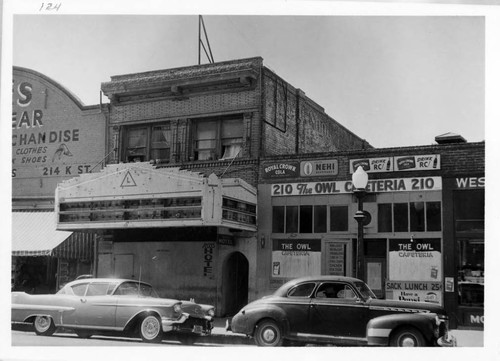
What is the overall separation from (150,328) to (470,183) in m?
7.90

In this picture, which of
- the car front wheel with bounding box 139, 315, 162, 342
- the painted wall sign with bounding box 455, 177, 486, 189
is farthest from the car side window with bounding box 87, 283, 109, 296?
the painted wall sign with bounding box 455, 177, 486, 189

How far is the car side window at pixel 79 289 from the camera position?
13039mm

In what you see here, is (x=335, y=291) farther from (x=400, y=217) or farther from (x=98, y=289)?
(x=98, y=289)

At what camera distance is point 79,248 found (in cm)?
1861

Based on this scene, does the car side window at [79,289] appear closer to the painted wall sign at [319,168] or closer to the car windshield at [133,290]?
the car windshield at [133,290]

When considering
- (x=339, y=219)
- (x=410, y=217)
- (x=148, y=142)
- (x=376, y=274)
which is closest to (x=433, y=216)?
(x=410, y=217)

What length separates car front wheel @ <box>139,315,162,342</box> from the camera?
12.2 metres

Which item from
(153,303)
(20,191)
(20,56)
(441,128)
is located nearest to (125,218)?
(20,191)

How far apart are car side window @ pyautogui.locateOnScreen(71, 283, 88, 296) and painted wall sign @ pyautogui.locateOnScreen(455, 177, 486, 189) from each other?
8642 mm

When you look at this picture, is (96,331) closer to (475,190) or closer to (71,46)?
(71,46)

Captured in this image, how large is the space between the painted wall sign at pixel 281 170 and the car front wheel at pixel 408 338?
262 inches

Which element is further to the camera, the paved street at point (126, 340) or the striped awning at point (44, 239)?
the striped awning at point (44, 239)

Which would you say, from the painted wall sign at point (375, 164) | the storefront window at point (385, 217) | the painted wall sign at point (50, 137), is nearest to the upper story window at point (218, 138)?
the painted wall sign at point (50, 137)

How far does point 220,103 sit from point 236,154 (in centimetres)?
150
